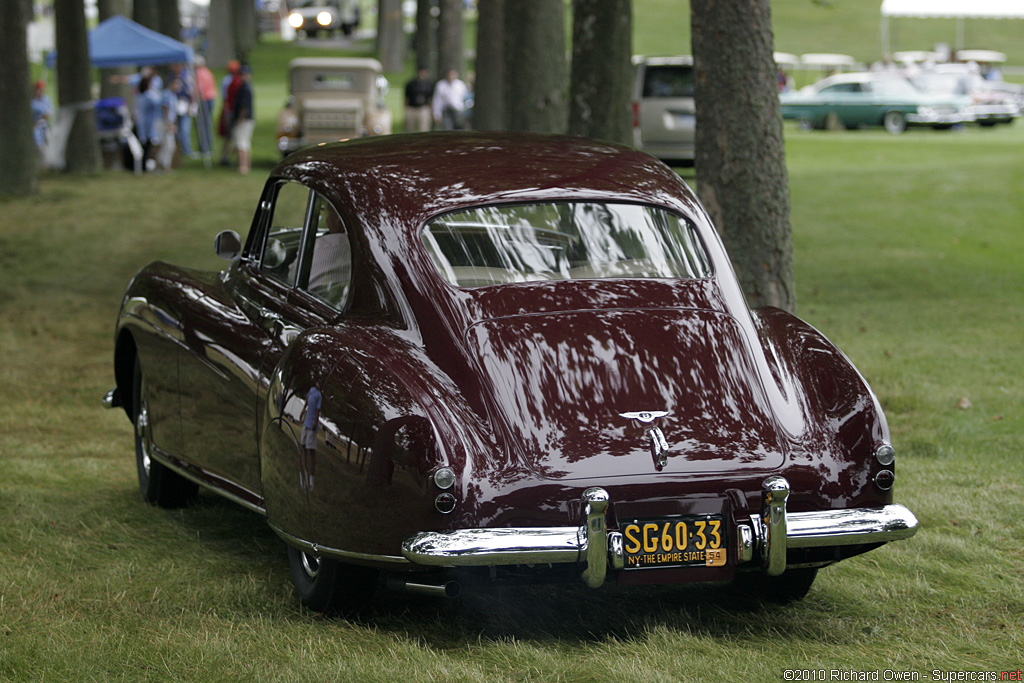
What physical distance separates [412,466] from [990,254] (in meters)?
11.9

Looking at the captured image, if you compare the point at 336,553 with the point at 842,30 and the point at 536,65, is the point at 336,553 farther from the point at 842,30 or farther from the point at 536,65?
the point at 842,30

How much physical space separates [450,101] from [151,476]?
2142 cm

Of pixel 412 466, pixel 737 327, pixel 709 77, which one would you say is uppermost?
pixel 709 77

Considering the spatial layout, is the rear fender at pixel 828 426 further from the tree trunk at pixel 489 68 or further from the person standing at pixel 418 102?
the person standing at pixel 418 102

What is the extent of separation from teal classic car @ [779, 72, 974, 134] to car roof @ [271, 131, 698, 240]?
2958cm

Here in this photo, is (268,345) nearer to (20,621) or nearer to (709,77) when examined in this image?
(20,621)

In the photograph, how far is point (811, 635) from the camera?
4336 mm

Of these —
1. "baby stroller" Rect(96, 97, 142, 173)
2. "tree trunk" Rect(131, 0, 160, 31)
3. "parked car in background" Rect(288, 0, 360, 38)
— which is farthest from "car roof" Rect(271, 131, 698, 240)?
"parked car in background" Rect(288, 0, 360, 38)

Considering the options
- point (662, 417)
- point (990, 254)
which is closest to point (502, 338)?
point (662, 417)

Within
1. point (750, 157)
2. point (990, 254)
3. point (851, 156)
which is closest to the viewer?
point (750, 157)

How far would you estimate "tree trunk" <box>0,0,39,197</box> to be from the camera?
17.0 metres

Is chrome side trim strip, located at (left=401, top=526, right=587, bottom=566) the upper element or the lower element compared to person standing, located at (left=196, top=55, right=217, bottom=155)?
lower

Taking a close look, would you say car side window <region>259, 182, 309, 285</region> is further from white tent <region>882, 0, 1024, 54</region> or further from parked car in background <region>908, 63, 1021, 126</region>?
white tent <region>882, 0, 1024, 54</region>

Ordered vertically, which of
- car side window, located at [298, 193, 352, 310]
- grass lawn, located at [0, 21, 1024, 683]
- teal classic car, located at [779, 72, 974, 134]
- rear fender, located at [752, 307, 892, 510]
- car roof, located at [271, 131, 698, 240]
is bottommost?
grass lawn, located at [0, 21, 1024, 683]
